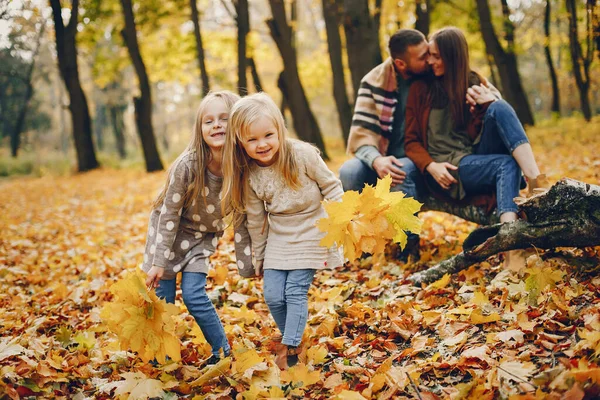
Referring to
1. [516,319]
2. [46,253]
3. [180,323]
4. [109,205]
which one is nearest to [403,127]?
[516,319]

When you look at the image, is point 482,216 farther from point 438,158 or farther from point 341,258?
point 341,258

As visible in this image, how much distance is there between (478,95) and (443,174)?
0.59 meters

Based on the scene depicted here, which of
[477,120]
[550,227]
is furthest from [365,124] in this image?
[550,227]

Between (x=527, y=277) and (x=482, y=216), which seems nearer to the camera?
(x=527, y=277)

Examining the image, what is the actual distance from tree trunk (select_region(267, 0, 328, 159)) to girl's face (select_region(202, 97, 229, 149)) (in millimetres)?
7831

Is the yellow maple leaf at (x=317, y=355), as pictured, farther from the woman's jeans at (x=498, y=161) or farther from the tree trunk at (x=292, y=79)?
the tree trunk at (x=292, y=79)

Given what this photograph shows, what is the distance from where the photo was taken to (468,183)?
10.9 ft

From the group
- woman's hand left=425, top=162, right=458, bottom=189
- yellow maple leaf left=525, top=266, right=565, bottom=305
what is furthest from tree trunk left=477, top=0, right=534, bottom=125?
yellow maple leaf left=525, top=266, right=565, bottom=305

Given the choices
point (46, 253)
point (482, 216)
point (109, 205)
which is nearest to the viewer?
point (482, 216)

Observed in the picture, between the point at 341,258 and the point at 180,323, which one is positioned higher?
the point at 341,258

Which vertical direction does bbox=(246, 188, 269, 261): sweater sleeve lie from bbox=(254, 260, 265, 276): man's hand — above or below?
above

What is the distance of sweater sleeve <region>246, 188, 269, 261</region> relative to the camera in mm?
2621

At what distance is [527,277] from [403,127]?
154 centimetres

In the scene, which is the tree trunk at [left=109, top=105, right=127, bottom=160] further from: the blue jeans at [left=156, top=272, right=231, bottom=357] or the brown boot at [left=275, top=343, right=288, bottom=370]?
the brown boot at [left=275, top=343, right=288, bottom=370]
